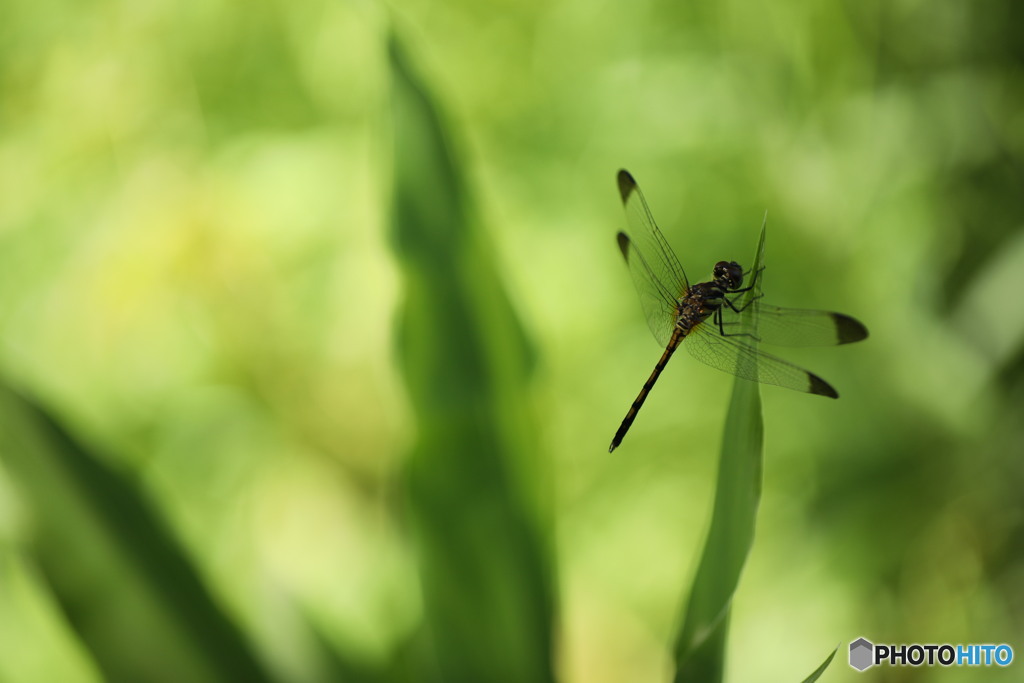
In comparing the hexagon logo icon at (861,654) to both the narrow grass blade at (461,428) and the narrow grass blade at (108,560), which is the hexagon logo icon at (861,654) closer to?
the narrow grass blade at (461,428)

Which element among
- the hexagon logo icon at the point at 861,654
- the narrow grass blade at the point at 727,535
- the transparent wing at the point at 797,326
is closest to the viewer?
the narrow grass blade at the point at 727,535

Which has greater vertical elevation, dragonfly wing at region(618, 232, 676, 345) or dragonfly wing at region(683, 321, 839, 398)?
dragonfly wing at region(618, 232, 676, 345)

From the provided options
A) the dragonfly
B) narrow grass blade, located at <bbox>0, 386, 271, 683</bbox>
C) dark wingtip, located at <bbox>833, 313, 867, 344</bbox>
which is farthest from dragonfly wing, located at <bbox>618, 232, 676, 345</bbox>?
narrow grass blade, located at <bbox>0, 386, 271, 683</bbox>

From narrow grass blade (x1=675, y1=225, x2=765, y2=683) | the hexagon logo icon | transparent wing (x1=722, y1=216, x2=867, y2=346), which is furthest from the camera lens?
the hexagon logo icon

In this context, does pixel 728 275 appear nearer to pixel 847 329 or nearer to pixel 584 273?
pixel 847 329

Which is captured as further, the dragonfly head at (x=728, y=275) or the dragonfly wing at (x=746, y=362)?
the dragonfly head at (x=728, y=275)

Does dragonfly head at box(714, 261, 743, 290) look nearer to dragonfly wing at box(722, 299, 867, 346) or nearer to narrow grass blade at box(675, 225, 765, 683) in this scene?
dragonfly wing at box(722, 299, 867, 346)

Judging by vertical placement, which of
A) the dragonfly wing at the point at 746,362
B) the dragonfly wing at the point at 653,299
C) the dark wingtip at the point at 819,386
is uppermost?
the dragonfly wing at the point at 653,299

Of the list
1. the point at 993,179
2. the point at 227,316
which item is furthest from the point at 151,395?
the point at 993,179

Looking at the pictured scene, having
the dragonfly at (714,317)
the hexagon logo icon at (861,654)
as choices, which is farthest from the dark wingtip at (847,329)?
the hexagon logo icon at (861,654)

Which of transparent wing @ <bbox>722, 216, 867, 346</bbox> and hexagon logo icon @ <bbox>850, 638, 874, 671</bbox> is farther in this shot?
hexagon logo icon @ <bbox>850, 638, 874, 671</bbox>
